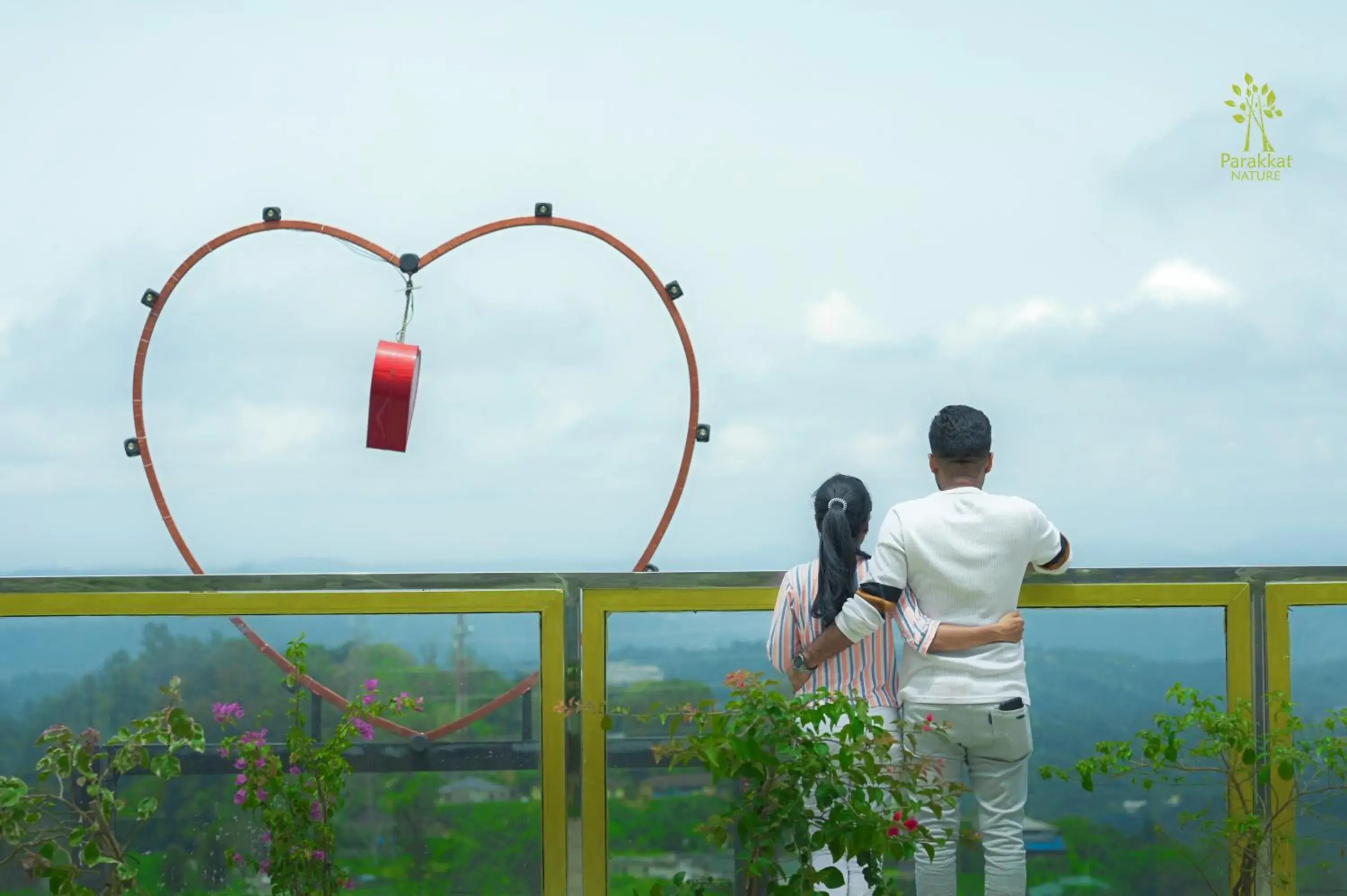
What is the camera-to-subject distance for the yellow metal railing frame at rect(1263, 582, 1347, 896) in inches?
129

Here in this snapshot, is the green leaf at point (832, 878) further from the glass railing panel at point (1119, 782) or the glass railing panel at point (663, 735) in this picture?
the glass railing panel at point (1119, 782)

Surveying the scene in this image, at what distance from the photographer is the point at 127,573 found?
10.7 ft

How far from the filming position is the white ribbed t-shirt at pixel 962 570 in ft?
9.61

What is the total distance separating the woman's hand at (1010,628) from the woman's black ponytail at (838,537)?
305mm

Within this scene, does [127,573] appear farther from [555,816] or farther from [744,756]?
[744,756]

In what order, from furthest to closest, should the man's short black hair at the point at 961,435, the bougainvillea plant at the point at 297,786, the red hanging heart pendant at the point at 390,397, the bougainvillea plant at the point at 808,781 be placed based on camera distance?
the red hanging heart pendant at the point at 390,397 < the bougainvillea plant at the point at 297,786 < the man's short black hair at the point at 961,435 < the bougainvillea plant at the point at 808,781

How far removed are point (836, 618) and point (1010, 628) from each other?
0.36 m

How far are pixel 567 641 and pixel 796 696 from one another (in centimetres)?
67

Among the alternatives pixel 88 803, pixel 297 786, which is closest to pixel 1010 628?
pixel 297 786

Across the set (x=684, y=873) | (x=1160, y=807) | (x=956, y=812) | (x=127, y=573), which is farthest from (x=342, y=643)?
(x=1160, y=807)

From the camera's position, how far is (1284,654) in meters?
3.32

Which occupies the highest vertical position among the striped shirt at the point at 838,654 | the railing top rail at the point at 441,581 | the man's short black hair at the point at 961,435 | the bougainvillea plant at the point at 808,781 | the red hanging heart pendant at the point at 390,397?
the red hanging heart pendant at the point at 390,397

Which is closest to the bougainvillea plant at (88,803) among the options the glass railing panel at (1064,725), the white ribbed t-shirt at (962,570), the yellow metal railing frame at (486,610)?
the yellow metal railing frame at (486,610)

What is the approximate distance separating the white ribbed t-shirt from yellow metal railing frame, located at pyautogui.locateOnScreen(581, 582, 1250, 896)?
1.10ft
